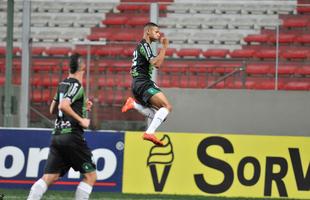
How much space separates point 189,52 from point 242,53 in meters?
0.97

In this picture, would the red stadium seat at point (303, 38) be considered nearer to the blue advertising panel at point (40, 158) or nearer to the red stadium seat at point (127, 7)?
the red stadium seat at point (127, 7)

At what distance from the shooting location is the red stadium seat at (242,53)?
15.4m

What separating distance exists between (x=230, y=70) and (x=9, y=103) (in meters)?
3.95

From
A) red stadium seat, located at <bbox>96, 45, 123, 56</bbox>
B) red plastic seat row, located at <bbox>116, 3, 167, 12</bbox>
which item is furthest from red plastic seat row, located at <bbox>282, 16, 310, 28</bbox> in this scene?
red stadium seat, located at <bbox>96, 45, 123, 56</bbox>

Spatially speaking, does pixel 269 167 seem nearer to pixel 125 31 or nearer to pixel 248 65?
pixel 248 65

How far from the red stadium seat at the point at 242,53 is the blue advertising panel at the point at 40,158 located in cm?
321

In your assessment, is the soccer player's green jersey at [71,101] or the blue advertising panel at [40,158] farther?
the blue advertising panel at [40,158]

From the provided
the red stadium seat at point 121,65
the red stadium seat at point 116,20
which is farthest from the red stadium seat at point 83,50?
the red stadium seat at point 116,20

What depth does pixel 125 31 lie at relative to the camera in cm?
1603

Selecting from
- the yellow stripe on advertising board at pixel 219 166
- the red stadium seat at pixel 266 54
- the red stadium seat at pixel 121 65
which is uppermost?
the red stadium seat at pixel 266 54

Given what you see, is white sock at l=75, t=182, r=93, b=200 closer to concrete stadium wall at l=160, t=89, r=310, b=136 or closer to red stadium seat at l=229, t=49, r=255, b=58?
concrete stadium wall at l=160, t=89, r=310, b=136

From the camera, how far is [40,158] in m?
13.1

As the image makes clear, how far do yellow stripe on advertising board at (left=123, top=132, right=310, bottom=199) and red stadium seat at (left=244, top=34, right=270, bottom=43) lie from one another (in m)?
3.01

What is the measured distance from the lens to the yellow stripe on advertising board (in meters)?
12.9
